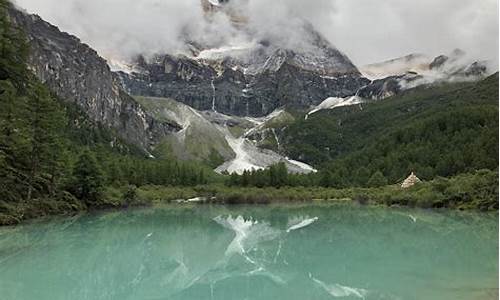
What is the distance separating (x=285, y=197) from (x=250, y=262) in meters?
75.9

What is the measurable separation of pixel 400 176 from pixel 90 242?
94721mm

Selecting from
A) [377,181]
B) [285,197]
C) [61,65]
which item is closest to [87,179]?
[285,197]

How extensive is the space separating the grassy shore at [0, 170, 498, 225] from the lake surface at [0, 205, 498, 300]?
10.1 m

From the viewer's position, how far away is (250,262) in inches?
1008

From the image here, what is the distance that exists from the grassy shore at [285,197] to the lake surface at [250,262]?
10068mm

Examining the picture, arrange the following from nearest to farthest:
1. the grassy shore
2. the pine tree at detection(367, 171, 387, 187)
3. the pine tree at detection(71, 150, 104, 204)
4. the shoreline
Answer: the shoreline
the grassy shore
the pine tree at detection(71, 150, 104, 204)
the pine tree at detection(367, 171, 387, 187)

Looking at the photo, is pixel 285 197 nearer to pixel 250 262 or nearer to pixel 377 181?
pixel 377 181

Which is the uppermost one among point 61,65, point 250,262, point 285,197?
point 61,65

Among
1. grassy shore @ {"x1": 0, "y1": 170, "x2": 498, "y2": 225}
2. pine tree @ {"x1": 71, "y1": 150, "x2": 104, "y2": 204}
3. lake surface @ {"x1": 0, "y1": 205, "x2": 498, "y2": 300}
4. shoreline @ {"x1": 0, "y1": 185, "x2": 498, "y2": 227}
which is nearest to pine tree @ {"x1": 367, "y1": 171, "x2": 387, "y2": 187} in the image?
grassy shore @ {"x1": 0, "y1": 170, "x2": 498, "y2": 225}

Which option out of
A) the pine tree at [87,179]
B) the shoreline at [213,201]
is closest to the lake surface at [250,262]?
the shoreline at [213,201]

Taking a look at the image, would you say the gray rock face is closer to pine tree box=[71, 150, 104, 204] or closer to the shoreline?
the shoreline

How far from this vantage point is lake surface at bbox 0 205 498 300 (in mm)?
18219

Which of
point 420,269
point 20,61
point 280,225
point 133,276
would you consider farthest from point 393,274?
point 20,61

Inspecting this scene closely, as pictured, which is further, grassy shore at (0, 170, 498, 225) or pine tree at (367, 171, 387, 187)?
pine tree at (367, 171, 387, 187)
